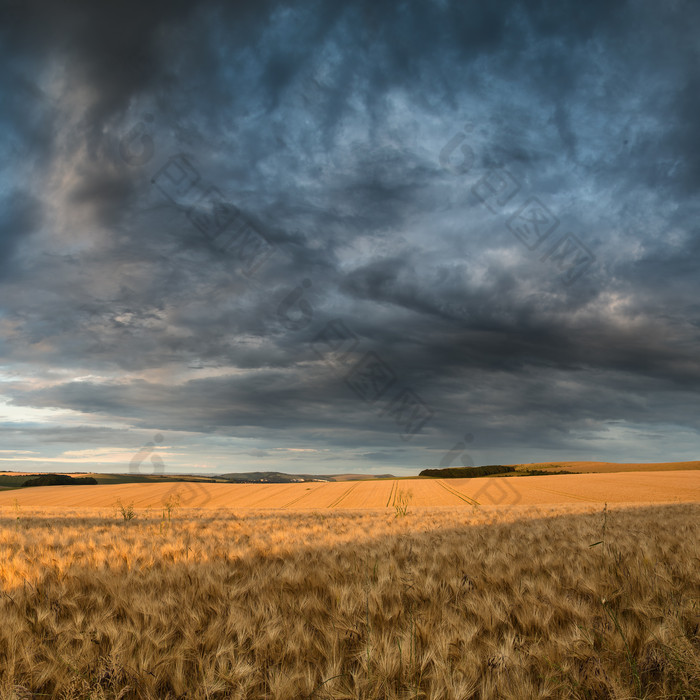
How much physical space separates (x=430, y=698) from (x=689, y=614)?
2672 millimetres

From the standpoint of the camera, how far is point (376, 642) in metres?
2.88

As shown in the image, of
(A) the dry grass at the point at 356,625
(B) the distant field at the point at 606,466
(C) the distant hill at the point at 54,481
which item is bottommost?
(C) the distant hill at the point at 54,481

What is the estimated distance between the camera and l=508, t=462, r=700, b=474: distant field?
74.2 m

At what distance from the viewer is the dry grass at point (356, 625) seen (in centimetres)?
245

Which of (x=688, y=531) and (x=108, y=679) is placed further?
(x=688, y=531)

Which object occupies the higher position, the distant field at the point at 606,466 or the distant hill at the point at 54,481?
the distant field at the point at 606,466

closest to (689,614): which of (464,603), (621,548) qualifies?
(464,603)

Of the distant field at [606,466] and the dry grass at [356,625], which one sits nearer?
the dry grass at [356,625]

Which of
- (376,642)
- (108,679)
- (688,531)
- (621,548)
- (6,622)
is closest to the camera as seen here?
(108,679)

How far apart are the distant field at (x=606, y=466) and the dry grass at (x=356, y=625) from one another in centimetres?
8109

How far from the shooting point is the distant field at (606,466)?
74.2 metres

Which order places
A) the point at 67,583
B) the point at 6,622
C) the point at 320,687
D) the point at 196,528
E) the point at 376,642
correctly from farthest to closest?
the point at 196,528, the point at 67,583, the point at 6,622, the point at 376,642, the point at 320,687

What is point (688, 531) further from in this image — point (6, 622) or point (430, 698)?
point (6, 622)

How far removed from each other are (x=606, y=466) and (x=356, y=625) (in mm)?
95279
